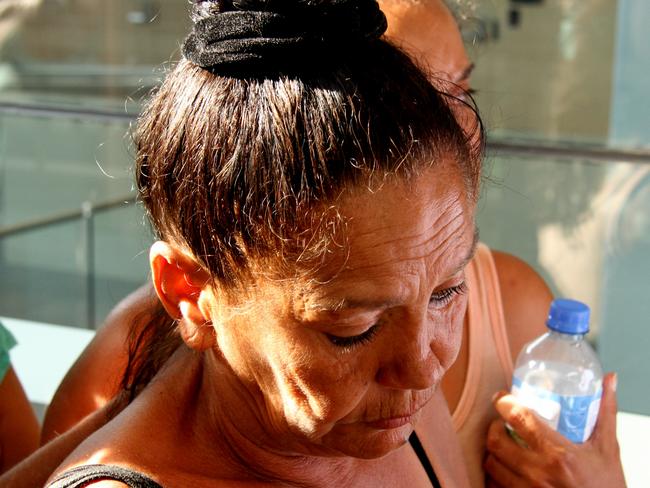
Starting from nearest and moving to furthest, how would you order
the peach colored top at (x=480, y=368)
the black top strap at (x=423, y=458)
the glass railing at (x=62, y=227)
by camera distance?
the black top strap at (x=423, y=458) → the peach colored top at (x=480, y=368) → the glass railing at (x=62, y=227)

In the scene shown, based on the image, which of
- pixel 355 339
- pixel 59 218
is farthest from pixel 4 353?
pixel 59 218

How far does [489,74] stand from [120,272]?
Result: 14.7 ft

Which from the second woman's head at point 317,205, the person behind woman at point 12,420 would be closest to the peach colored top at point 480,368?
the second woman's head at point 317,205

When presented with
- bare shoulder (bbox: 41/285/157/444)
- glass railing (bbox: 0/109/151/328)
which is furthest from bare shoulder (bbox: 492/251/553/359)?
glass railing (bbox: 0/109/151/328)

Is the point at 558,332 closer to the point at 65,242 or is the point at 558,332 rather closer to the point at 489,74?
the point at 65,242

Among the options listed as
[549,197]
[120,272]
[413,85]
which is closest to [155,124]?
[413,85]

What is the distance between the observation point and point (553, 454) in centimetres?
151

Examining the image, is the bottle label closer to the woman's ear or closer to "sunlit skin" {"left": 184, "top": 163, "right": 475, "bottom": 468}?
"sunlit skin" {"left": 184, "top": 163, "right": 475, "bottom": 468}

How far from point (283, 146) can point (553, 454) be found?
859mm

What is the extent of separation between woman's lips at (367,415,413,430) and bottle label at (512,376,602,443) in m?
0.58

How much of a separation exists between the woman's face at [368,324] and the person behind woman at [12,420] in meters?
0.90

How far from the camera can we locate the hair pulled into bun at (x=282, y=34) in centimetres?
91

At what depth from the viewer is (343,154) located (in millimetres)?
891

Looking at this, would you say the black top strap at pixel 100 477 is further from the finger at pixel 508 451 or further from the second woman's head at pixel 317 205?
Result: the finger at pixel 508 451
